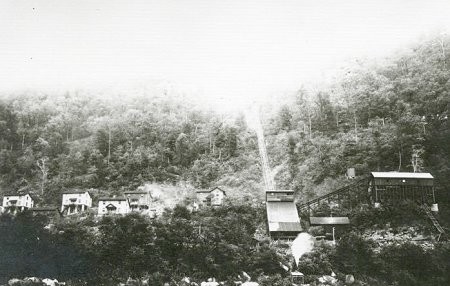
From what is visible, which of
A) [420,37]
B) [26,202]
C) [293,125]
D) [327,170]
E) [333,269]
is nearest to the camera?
[333,269]

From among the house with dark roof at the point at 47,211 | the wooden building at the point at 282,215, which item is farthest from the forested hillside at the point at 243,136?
the house with dark roof at the point at 47,211

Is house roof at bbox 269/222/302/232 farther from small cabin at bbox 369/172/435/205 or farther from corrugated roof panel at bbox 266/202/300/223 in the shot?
small cabin at bbox 369/172/435/205

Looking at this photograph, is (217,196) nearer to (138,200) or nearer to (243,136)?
(138,200)

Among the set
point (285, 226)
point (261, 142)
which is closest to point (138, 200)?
point (285, 226)

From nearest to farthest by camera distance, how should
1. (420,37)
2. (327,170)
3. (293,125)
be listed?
1. (327,170)
2. (420,37)
3. (293,125)

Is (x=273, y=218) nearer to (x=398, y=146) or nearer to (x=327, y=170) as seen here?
(x=327, y=170)

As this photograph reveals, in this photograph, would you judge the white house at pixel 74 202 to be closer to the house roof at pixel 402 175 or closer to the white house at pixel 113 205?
the white house at pixel 113 205

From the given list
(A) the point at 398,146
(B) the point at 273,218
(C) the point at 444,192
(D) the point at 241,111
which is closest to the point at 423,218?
(C) the point at 444,192
